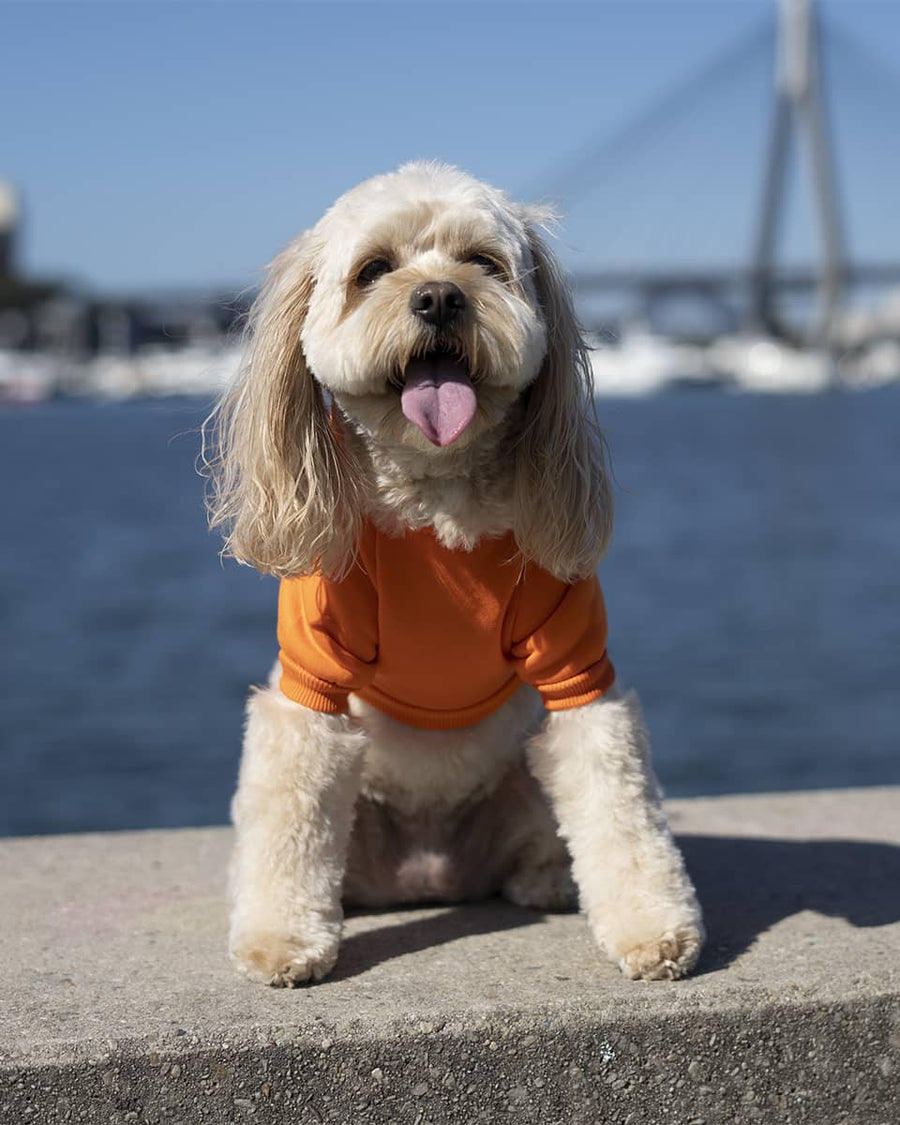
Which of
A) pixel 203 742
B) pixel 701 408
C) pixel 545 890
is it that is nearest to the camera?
pixel 545 890

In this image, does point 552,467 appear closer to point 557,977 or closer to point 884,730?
point 557,977

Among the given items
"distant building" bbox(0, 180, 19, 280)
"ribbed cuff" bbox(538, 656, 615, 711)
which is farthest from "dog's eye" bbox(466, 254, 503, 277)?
"distant building" bbox(0, 180, 19, 280)

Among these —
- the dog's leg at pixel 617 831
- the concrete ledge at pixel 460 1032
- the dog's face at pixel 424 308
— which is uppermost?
the dog's face at pixel 424 308

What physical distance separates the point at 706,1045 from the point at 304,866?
32.8 inches

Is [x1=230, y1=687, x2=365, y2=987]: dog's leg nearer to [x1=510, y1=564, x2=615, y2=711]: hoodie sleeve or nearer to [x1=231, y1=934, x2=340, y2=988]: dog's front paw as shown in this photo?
[x1=231, y1=934, x2=340, y2=988]: dog's front paw

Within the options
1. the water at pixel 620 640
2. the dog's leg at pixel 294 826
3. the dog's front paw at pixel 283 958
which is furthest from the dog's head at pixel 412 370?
the dog's front paw at pixel 283 958

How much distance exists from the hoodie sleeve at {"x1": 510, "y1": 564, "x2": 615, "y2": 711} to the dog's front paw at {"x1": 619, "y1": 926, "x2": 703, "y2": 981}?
488 mm

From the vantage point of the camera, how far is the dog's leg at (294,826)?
2895 mm

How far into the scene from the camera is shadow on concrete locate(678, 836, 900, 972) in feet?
10.3

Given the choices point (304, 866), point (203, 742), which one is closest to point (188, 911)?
point (304, 866)

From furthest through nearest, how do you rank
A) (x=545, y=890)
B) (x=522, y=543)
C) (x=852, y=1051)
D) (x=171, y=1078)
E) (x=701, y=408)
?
(x=701, y=408) < (x=545, y=890) < (x=522, y=543) < (x=852, y=1051) < (x=171, y=1078)

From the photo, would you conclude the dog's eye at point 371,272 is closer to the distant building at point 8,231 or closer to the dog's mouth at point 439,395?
the dog's mouth at point 439,395

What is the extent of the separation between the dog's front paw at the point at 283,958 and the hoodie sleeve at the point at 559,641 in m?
0.66

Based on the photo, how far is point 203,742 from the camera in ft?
35.0
